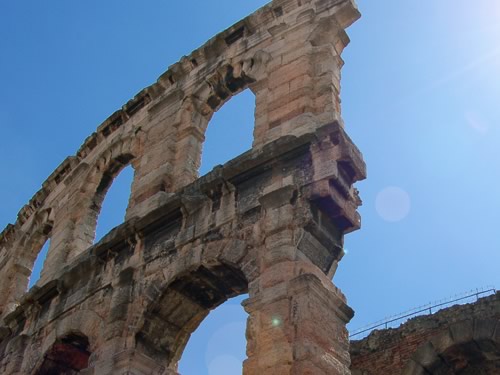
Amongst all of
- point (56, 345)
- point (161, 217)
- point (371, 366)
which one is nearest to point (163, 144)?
point (161, 217)

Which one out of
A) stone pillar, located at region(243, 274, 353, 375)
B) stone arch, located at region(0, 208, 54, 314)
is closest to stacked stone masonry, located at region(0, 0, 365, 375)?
stone pillar, located at region(243, 274, 353, 375)

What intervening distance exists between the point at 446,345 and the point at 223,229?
21.3ft

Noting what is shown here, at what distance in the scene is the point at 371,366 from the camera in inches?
566

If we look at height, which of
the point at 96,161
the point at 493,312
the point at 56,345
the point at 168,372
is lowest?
the point at 168,372

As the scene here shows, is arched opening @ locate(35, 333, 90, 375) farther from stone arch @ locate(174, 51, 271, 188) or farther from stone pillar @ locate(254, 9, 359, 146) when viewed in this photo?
stone pillar @ locate(254, 9, 359, 146)

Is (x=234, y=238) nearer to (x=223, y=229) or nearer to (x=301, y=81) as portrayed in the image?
(x=223, y=229)

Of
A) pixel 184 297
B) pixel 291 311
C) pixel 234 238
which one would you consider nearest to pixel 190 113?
pixel 184 297

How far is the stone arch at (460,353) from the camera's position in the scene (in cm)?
1348

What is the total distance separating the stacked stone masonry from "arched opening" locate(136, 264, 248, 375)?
0.02 meters

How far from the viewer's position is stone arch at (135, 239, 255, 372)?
9.02 meters

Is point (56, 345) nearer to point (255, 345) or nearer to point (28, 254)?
point (255, 345)

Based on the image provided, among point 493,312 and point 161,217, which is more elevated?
point 493,312

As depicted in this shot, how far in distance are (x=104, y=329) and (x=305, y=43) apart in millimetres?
4900

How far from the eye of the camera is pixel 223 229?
29.8ft
